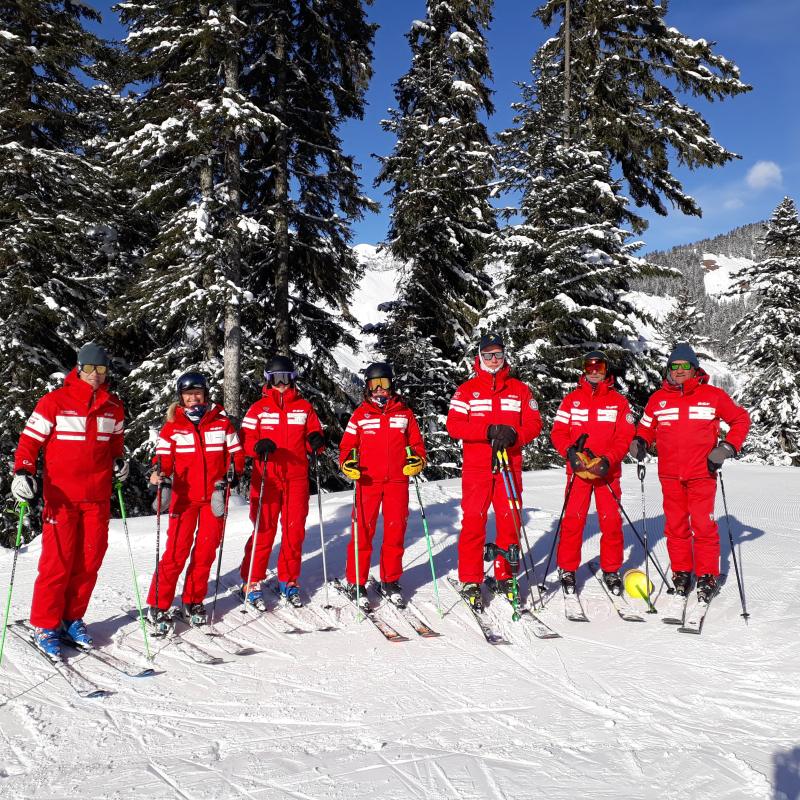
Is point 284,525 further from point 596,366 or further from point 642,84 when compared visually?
point 642,84

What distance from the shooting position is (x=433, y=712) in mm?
3420

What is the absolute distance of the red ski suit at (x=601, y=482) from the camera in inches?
215

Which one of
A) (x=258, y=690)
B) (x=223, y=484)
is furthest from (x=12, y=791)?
(x=223, y=484)

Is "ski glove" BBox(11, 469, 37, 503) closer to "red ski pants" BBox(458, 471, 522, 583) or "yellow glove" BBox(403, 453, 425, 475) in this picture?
"yellow glove" BBox(403, 453, 425, 475)

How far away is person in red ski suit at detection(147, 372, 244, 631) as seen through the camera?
478 centimetres

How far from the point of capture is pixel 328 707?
3506 millimetres

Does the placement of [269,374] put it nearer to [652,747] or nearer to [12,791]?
[12,791]

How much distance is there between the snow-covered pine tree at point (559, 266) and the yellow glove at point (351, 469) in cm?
811

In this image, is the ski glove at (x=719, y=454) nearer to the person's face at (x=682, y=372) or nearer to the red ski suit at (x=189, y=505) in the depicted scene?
the person's face at (x=682, y=372)

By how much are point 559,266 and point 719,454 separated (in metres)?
9.15

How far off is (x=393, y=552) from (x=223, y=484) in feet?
5.50

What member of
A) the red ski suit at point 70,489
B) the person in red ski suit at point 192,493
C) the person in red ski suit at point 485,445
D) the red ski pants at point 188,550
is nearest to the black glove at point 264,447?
the person in red ski suit at point 192,493

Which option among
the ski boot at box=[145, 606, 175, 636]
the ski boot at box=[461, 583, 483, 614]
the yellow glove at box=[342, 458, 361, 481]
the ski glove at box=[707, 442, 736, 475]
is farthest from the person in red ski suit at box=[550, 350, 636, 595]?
the ski boot at box=[145, 606, 175, 636]

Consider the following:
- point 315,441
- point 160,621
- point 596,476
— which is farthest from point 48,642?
point 596,476
